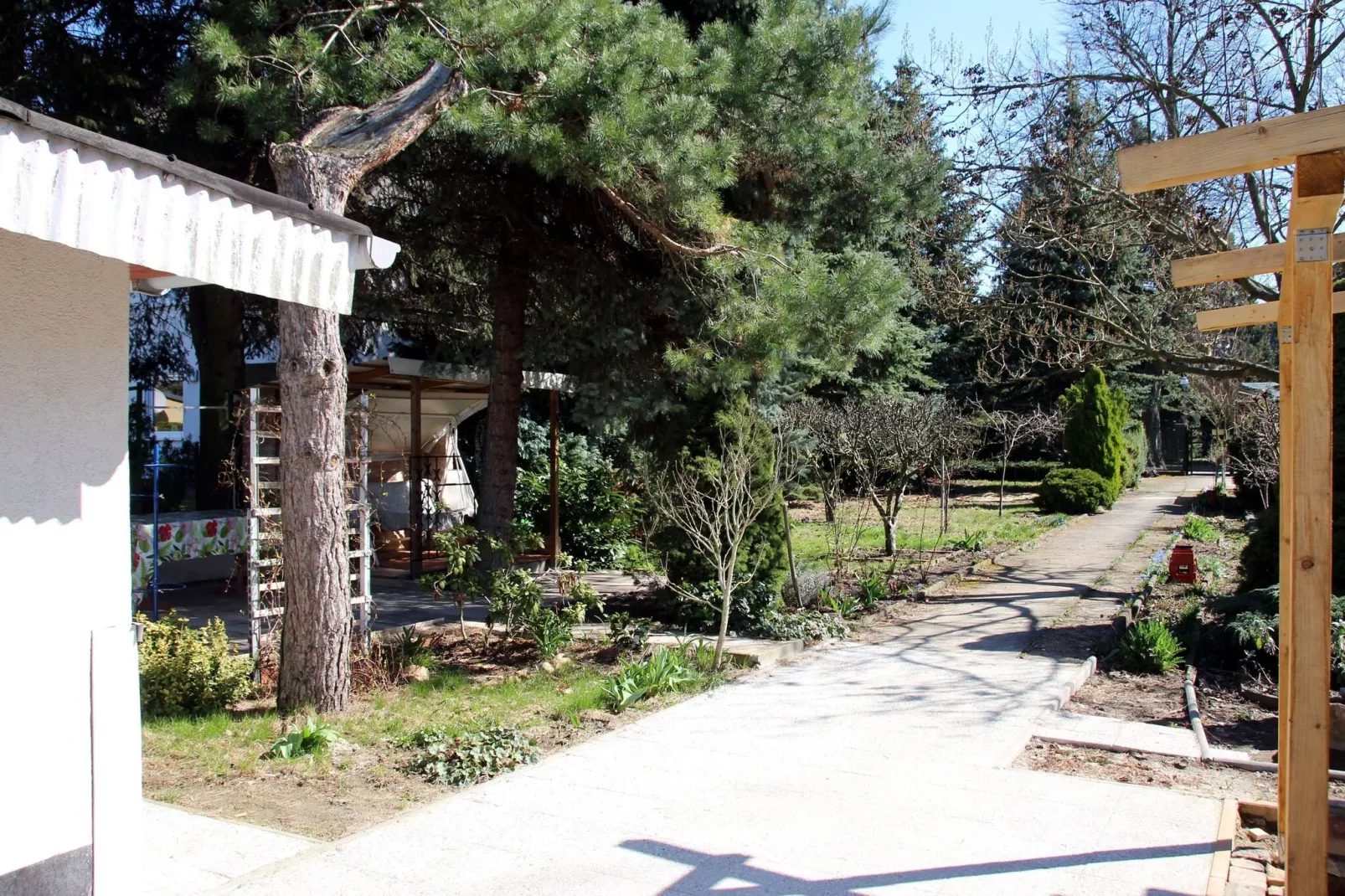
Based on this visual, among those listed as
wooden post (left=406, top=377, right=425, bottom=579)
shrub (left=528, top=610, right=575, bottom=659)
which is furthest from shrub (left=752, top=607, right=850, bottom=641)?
wooden post (left=406, top=377, right=425, bottom=579)

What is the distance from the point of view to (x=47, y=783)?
10.8ft

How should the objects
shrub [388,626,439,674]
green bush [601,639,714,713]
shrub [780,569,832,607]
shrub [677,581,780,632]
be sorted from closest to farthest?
green bush [601,639,714,713], shrub [388,626,439,674], shrub [677,581,780,632], shrub [780,569,832,607]

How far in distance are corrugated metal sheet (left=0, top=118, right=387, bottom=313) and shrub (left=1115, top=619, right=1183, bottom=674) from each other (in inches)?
270

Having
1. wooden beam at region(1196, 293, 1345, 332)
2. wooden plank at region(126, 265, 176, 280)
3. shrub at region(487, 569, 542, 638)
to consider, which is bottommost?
shrub at region(487, 569, 542, 638)

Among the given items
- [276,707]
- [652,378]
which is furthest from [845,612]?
[276,707]

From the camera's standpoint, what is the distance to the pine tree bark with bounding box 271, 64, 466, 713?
6133 millimetres

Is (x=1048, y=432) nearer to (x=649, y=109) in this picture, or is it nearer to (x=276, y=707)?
(x=649, y=109)

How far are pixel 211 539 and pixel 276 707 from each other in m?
5.05

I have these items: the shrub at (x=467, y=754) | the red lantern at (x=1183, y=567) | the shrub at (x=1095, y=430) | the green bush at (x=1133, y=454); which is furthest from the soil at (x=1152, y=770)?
the green bush at (x=1133, y=454)

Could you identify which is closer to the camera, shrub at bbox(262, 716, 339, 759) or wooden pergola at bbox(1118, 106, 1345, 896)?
wooden pergola at bbox(1118, 106, 1345, 896)

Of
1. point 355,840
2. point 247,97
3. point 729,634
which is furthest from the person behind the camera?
point 729,634

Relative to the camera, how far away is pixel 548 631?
797 cm

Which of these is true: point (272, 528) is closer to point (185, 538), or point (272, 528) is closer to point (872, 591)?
point (185, 538)

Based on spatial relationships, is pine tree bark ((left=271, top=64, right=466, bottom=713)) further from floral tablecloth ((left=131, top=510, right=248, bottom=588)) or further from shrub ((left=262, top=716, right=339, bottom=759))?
floral tablecloth ((left=131, top=510, right=248, bottom=588))
